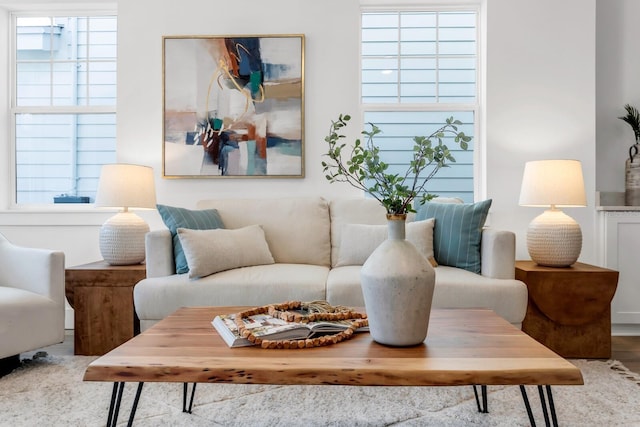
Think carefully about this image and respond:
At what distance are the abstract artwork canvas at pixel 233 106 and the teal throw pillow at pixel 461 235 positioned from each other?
1156 mm

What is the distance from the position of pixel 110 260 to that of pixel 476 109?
2749 mm

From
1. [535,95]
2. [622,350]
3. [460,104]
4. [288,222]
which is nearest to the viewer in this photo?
[622,350]

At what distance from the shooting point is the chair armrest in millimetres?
2471

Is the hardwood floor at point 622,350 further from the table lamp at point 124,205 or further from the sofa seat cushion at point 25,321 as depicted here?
the table lamp at point 124,205

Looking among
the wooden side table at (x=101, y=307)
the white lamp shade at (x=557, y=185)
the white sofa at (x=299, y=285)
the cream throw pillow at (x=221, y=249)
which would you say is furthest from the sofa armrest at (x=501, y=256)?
the wooden side table at (x=101, y=307)

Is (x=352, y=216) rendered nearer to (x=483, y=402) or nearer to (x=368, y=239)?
(x=368, y=239)

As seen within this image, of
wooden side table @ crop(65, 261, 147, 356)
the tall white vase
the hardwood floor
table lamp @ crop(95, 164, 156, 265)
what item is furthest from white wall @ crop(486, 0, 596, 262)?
wooden side table @ crop(65, 261, 147, 356)

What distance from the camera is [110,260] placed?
2.88 m

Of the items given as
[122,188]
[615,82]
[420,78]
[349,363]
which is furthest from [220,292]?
[615,82]

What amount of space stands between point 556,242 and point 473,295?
76cm

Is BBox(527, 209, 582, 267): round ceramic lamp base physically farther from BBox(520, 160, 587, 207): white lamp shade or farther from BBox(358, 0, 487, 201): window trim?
BBox(358, 0, 487, 201): window trim

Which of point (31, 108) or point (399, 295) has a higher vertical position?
point (31, 108)

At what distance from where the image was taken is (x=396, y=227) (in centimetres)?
139

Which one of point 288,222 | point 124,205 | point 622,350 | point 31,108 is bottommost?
Answer: point 622,350
